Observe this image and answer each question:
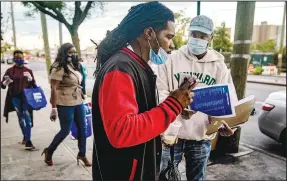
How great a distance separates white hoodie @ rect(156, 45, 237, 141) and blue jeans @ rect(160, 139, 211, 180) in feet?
0.25

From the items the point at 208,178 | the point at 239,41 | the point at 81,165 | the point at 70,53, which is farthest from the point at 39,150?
the point at 239,41

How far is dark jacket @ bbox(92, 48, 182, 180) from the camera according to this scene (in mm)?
1117

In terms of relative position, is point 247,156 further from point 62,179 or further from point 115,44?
point 115,44

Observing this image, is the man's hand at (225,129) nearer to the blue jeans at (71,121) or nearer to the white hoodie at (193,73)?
the white hoodie at (193,73)

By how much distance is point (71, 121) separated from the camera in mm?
3584

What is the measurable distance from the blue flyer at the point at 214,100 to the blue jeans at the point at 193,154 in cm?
90

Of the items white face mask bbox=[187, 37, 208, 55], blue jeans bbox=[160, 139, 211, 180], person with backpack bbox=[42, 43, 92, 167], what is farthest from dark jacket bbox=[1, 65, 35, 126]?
white face mask bbox=[187, 37, 208, 55]

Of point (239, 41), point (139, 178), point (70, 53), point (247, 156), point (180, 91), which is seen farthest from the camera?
point (247, 156)

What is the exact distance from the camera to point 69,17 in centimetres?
602

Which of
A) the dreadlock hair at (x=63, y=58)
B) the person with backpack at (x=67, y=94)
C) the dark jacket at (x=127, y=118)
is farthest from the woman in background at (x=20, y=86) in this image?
the dark jacket at (x=127, y=118)

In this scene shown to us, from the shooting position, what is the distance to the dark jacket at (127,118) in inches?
44.0

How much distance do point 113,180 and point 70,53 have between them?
2306mm

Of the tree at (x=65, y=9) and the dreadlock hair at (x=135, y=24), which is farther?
the tree at (x=65, y=9)

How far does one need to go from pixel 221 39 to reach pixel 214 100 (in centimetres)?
40
